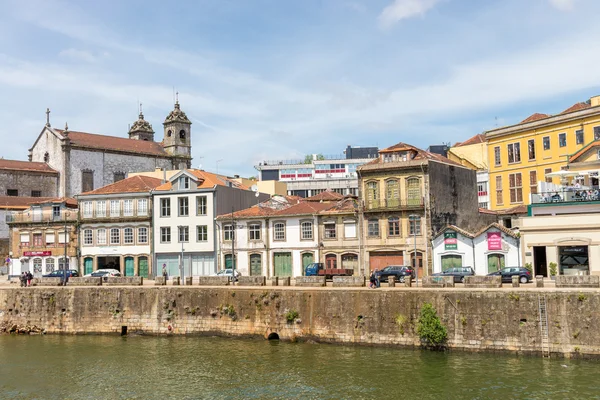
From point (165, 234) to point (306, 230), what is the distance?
1464 cm

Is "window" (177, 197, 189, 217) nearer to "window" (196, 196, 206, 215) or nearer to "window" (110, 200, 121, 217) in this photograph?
"window" (196, 196, 206, 215)

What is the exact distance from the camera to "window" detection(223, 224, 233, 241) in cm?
6065

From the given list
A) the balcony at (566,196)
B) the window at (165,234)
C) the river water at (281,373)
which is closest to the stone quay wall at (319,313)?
the river water at (281,373)

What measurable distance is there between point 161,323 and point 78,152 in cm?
4872

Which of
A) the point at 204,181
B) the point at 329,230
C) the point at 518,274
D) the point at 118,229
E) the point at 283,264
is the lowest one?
the point at 518,274

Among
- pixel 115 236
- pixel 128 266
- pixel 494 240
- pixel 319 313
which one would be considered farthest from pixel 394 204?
pixel 115 236

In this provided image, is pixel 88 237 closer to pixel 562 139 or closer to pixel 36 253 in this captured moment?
pixel 36 253

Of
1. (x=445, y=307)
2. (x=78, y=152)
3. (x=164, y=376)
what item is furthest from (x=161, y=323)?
(x=78, y=152)

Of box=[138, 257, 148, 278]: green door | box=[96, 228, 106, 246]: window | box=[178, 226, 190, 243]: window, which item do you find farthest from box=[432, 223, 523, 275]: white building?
box=[96, 228, 106, 246]: window

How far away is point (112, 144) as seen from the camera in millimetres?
90125

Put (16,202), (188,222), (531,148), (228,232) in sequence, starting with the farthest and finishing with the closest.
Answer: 1. (16,202)
2. (188,222)
3. (228,232)
4. (531,148)

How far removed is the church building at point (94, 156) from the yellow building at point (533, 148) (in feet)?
164

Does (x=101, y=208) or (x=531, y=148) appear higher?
(x=531, y=148)

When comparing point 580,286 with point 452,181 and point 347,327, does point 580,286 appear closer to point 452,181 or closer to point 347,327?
point 347,327
